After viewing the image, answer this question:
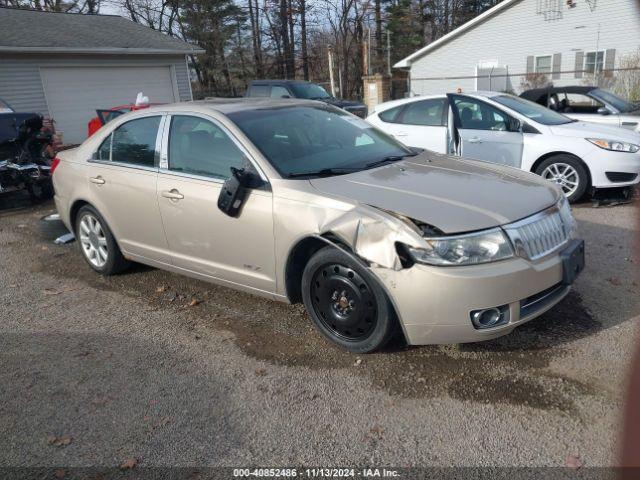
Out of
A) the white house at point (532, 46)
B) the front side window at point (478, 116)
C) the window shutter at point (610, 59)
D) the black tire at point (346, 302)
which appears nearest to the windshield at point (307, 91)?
the white house at point (532, 46)

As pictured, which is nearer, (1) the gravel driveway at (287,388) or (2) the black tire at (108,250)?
(1) the gravel driveway at (287,388)

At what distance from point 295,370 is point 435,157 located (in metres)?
2.17

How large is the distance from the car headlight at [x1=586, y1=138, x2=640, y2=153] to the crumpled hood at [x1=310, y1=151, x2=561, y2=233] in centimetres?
340

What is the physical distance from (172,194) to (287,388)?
1851mm

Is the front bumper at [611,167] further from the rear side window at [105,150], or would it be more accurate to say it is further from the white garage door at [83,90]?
the white garage door at [83,90]

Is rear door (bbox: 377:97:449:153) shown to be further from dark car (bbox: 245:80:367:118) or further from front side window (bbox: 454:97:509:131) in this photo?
dark car (bbox: 245:80:367:118)

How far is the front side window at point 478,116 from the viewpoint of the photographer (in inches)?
287

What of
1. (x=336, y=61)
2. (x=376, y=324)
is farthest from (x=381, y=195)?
(x=336, y=61)

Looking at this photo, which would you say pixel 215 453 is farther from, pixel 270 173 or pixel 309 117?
pixel 309 117

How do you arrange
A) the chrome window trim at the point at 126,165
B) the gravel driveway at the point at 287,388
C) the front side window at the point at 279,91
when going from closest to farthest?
the gravel driveway at the point at 287,388 → the chrome window trim at the point at 126,165 → the front side window at the point at 279,91

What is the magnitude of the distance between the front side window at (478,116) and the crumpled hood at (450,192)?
358 cm

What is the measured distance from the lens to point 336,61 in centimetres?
3641

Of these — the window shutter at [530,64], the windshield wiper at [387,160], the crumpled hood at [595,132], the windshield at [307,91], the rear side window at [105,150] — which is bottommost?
the crumpled hood at [595,132]

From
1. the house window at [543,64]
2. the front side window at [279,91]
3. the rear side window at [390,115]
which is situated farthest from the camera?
the house window at [543,64]
